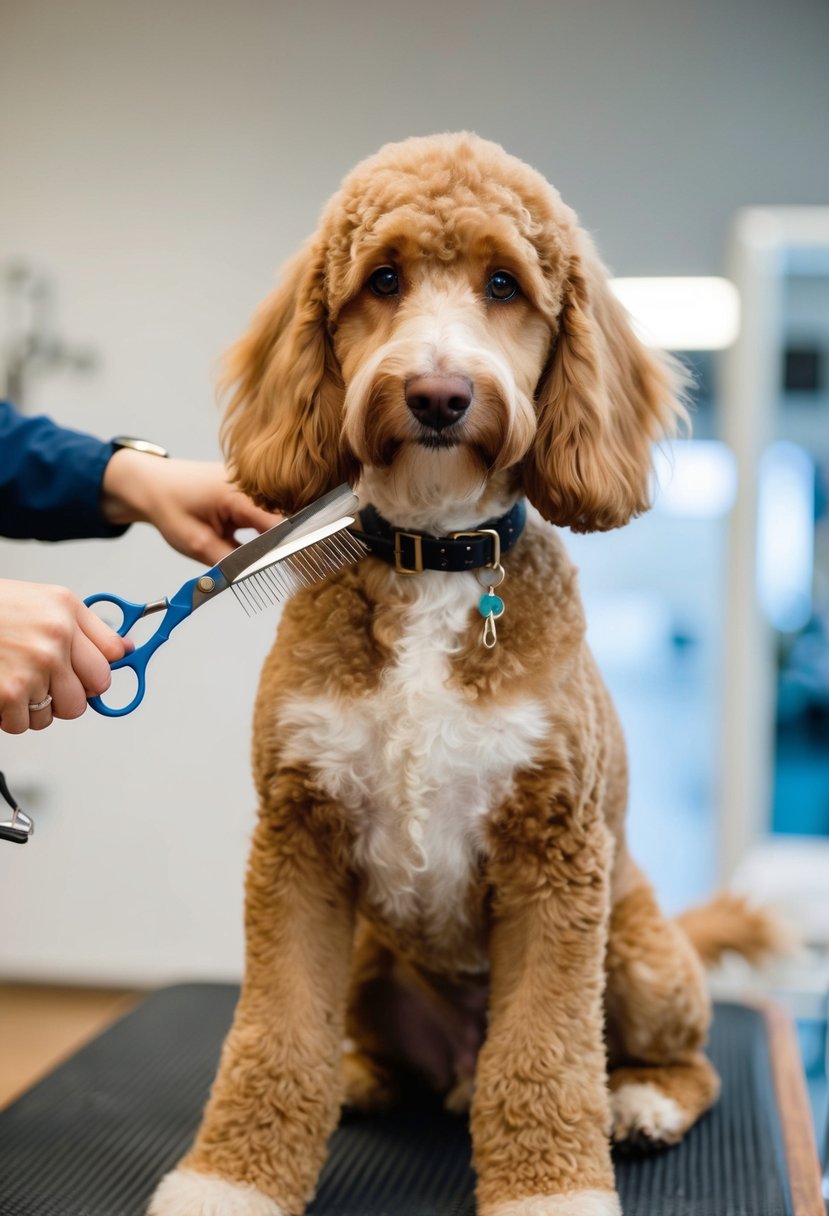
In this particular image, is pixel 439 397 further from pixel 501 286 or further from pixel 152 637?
pixel 152 637

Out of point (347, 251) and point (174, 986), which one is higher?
point (347, 251)

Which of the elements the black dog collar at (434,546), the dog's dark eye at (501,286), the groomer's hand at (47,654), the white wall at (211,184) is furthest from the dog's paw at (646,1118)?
the white wall at (211,184)

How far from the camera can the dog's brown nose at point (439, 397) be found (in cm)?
93

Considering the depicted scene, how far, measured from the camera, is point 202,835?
2783mm

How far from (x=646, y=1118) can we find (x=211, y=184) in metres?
2.14

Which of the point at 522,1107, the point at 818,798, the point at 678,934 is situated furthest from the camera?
the point at 818,798

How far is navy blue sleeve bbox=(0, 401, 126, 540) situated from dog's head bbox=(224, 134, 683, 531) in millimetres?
292

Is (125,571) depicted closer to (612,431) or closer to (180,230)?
(180,230)

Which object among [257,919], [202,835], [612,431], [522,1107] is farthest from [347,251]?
[202,835]

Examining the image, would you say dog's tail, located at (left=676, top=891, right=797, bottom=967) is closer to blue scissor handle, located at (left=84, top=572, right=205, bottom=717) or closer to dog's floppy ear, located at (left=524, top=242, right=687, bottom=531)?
dog's floppy ear, located at (left=524, top=242, right=687, bottom=531)

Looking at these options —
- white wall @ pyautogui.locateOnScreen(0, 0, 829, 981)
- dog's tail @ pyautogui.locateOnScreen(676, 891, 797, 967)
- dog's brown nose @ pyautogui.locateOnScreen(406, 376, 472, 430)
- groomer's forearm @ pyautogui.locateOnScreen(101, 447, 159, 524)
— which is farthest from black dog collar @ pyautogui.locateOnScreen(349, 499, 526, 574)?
white wall @ pyautogui.locateOnScreen(0, 0, 829, 981)

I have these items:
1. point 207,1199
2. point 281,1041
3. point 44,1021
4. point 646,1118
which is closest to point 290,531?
point 281,1041

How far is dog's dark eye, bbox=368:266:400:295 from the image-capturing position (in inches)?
40.5

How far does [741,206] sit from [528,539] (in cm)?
178
